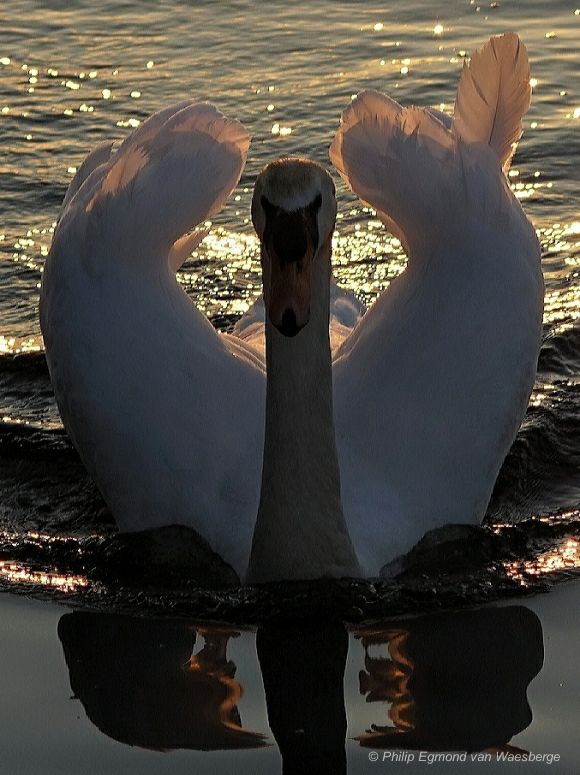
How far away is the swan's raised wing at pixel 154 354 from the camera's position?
692 cm

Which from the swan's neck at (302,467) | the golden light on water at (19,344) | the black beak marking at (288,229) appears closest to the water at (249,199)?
the golden light on water at (19,344)

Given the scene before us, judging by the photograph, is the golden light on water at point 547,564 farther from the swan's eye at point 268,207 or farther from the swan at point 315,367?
the swan's eye at point 268,207

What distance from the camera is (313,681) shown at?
20.1 feet

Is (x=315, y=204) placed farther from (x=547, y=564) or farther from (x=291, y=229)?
(x=547, y=564)

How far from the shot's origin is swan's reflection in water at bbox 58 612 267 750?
5.76m

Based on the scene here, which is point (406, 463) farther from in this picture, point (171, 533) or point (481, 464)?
point (171, 533)

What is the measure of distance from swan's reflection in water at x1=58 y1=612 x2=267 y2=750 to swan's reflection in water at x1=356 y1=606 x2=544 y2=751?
496mm

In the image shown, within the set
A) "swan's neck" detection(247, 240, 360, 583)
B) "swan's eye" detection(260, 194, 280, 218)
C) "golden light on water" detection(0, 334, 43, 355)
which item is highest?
"swan's eye" detection(260, 194, 280, 218)

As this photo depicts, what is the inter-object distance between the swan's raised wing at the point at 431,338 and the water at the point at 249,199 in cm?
31

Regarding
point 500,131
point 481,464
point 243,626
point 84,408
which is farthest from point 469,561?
point 500,131

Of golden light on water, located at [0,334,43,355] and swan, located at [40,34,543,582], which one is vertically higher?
swan, located at [40,34,543,582]

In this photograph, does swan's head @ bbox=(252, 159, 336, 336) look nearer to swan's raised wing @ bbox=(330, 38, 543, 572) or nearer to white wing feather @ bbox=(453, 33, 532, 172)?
swan's raised wing @ bbox=(330, 38, 543, 572)

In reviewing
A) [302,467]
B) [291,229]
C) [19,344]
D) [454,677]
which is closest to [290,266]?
[291,229]

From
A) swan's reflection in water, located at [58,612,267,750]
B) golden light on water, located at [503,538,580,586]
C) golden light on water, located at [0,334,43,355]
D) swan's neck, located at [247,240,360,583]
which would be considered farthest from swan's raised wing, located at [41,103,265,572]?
golden light on water, located at [0,334,43,355]
